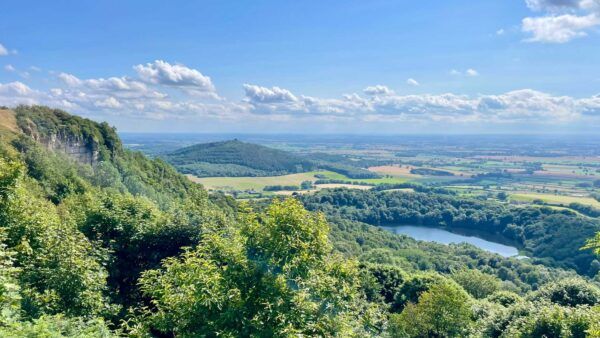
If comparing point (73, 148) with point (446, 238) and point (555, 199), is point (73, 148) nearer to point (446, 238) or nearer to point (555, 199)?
point (446, 238)

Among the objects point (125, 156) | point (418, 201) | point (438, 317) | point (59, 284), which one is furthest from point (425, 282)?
point (418, 201)

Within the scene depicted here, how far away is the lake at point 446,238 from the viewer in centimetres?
11166

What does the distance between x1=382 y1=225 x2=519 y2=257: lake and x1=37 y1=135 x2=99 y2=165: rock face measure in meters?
90.7

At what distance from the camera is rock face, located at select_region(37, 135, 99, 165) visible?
186 feet

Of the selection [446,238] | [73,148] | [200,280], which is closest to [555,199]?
[446,238]

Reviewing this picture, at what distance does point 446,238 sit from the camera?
12306 centimetres

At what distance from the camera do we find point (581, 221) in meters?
104

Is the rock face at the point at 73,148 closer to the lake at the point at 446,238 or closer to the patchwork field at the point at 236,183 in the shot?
the lake at the point at 446,238

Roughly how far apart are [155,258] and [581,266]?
93.9 m

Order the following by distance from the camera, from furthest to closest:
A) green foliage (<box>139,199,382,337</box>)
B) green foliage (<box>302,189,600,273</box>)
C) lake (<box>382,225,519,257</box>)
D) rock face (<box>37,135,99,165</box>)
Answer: lake (<box>382,225,519,257</box>), green foliage (<box>302,189,600,273</box>), rock face (<box>37,135,99,165</box>), green foliage (<box>139,199,382,337</box>)

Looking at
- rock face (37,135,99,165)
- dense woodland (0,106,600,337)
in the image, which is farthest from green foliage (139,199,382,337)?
rock face (37,135,99,165)

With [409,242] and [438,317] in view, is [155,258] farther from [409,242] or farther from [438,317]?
[409,242]

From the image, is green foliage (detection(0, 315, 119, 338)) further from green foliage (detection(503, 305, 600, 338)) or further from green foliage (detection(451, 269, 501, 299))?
green foliage (detection(451, 269, 501, 299))

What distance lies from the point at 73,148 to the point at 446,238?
104563 millimetres
